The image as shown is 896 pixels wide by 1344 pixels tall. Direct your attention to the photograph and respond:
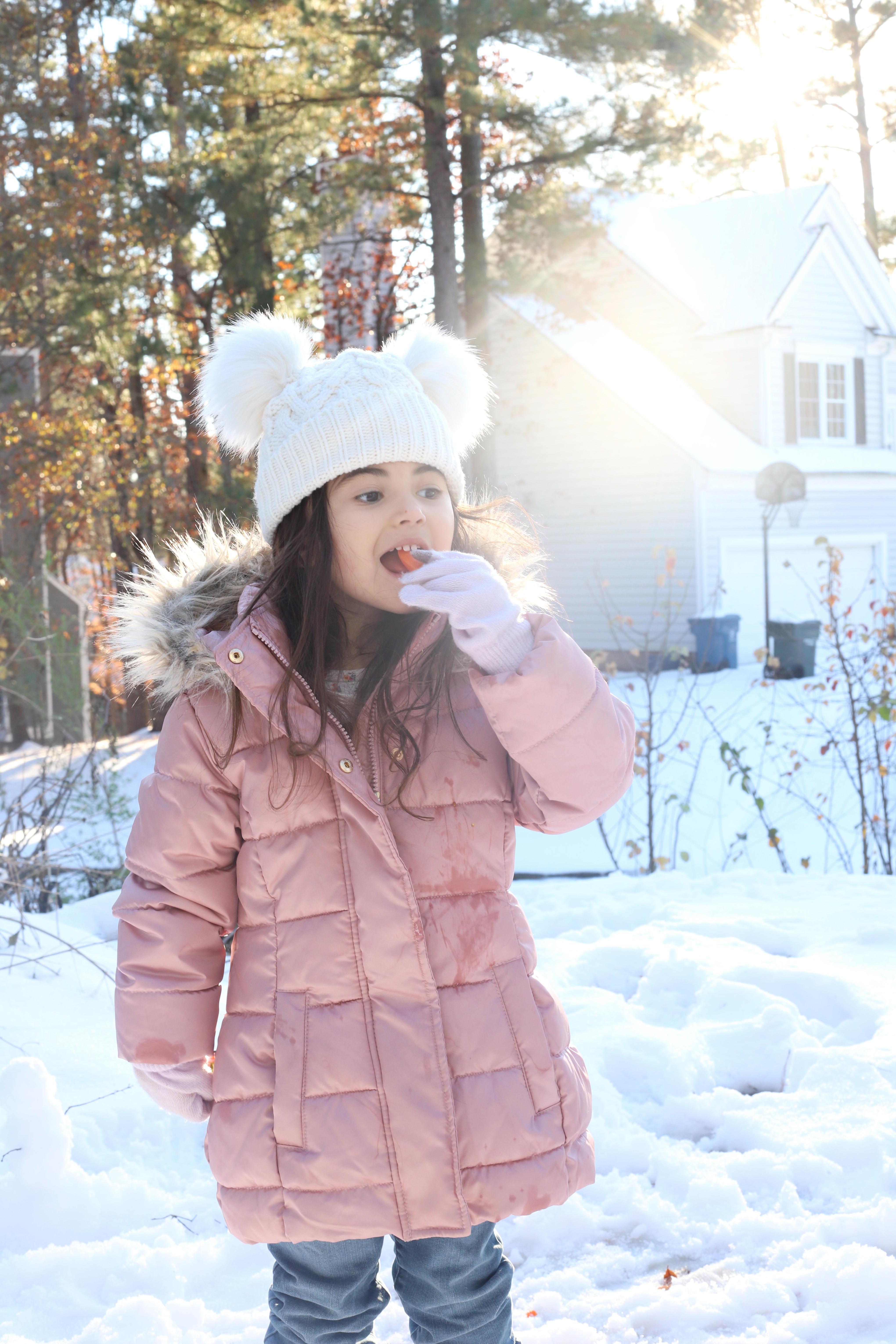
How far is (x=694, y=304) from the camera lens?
56.1 ft

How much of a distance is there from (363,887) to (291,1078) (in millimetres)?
291

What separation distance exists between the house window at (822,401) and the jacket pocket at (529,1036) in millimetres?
16665

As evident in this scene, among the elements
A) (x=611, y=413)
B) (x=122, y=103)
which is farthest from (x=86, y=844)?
(x=611, y=413)

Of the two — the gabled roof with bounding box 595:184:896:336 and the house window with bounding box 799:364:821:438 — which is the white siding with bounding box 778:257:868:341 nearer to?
the gabled roof with bounding box 595:184:896:336

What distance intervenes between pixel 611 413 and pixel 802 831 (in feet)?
33.0

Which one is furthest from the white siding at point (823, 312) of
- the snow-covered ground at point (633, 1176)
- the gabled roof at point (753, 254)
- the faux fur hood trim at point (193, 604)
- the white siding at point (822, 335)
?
the faux fur hood trim at point (193, 604)

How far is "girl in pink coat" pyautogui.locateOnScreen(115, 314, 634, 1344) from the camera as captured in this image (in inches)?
63.9

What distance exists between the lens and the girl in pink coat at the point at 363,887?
1.62 metres

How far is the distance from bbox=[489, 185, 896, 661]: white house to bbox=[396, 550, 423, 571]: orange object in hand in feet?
41.4

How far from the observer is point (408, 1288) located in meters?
1.79

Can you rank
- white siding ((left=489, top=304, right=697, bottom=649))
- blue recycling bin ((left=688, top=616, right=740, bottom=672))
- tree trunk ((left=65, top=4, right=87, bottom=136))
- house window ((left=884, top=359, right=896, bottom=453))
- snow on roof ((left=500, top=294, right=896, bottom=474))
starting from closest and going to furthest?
tree trunk ((left=65, top=4, right=87, bottom=136)) → blue recycling bin ((left=688, top=616, right=740, bottom=672)) → snow on roof ((left=500, top=294, right=896, bottom=474)) → white siding ((left=489, top=304, right=697, bottom=649)) → house window ((left=884, top=359, right=896, bottom=453))

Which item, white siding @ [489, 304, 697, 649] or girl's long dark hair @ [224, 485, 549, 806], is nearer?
girl's long dark hair @ [224, 485, 549, 806]

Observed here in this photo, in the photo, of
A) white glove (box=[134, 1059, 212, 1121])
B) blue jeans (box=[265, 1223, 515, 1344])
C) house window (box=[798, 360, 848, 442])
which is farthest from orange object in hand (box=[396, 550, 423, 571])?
house window (box=[798, 360, 848, 442])

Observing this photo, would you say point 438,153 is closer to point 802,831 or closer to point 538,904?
point 802,831
